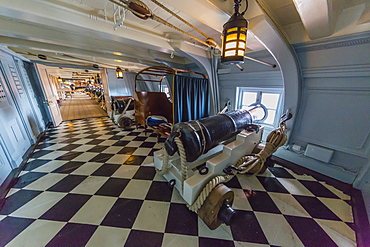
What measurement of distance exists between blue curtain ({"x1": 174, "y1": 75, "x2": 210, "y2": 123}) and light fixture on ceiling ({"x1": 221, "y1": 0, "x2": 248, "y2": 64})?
1205mm

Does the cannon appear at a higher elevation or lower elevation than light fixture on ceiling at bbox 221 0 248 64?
lower

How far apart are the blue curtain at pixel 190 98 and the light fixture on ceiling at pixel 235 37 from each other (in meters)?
1.20

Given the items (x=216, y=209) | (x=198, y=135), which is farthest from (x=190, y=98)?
(x=216, y=209)

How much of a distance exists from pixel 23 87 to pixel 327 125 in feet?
21.5

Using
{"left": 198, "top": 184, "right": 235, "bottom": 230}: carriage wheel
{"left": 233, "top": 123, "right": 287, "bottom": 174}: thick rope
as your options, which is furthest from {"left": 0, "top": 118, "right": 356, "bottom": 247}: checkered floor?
{"left": 233, "top": 123, "right": 287, "bottom": 174}: thick rope

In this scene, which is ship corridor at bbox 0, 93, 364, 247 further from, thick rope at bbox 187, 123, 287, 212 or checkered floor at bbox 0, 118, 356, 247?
thick rope at bbox 187, 123, 287, 212

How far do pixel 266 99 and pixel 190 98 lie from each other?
5.50 ft

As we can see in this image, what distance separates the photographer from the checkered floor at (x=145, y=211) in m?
1.05

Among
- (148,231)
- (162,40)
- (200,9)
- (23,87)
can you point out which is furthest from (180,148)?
(23,87)

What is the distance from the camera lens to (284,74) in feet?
6.17

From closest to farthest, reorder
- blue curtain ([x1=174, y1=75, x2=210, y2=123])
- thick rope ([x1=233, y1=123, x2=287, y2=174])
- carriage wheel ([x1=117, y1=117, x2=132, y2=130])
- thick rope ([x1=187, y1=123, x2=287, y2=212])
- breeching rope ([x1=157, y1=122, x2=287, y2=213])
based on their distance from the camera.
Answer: breeching rope ([x1=157, y1=122, x2=287, y2=213]), thick rope ([x1=187, y1=123, x2=287, y2=212]), thick rope ([x1=233, y1=123, x2=287, y2=174]), blue curtain ([x1=174, y1=75, x2=210, y2=123]), carriage wheel ([x1=117, y1=117, x2=132, y2=130])

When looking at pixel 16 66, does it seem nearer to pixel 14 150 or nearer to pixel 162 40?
pixel 14 150

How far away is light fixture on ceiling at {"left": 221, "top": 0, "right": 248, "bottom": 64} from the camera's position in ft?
3.29

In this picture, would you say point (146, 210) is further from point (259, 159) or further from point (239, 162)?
point (259, 159)
